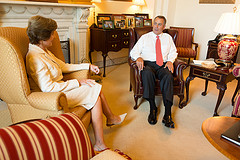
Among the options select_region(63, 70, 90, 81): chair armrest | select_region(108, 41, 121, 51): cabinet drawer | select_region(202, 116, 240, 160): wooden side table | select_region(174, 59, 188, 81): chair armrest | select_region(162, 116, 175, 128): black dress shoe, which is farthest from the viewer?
select_region(108, 41, 121, 51): cabinet drawer

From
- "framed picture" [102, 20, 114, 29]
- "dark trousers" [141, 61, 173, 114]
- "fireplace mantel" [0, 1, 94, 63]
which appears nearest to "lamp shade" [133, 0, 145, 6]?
"framed picture" [102, 20, 114, 29]

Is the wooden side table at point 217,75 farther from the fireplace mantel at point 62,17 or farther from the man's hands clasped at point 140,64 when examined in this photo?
the fireplace mantel at point 62,17

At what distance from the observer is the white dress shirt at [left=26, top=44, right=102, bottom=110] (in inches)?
64.1

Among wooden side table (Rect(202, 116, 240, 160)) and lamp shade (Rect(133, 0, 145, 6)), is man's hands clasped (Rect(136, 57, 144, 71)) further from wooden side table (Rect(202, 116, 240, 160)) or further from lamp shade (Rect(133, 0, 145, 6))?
lamp shade (Rect(133, 0, 145, 6))

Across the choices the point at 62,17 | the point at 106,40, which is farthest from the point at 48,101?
the point at 106,40

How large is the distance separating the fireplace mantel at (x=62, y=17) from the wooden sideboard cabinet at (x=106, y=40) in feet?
0.90

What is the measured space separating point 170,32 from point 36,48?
2.05 meters

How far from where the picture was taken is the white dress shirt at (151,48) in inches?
109

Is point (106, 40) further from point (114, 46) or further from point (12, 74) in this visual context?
point (12, 74)

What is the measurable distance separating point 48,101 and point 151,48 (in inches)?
67.1

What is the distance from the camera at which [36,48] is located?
1696mm

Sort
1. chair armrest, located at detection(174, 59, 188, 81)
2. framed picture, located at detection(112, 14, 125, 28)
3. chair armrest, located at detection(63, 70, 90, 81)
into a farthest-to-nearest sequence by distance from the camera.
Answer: framed picture, located at detection(112, 14, 125, 28), chair armrest, located at detection(174, 59, 188, 81), chair armrest, located at detection(63, 70, 90, 81)

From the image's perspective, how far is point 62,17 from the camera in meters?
3.38

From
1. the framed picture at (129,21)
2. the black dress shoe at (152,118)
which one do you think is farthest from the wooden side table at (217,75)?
the framed picture at (129,21)
